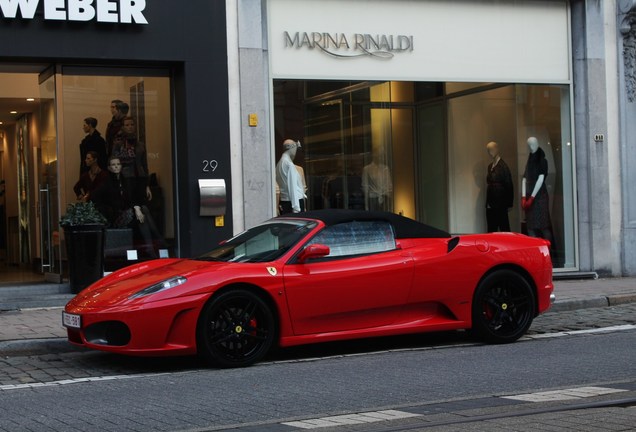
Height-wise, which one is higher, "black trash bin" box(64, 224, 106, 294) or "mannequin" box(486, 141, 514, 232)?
"mannequin" box(486, 141, 514, 232)

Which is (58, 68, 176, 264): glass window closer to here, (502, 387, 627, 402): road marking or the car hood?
the car hood

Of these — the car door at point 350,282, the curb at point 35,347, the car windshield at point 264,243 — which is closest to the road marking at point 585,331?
the car door at point 350,282

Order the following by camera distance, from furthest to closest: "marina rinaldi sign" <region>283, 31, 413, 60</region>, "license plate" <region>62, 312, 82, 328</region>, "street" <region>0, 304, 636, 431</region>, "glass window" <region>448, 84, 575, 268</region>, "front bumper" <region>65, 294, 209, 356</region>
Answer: "glass window" <region>448, 84, 575, 268</region> < "marina rinaldi sign" <region>283, 31, 413, 60</region> < "license plate" <region>62, 312, 82, 328</region> < "front bumper" <region>65, 294, 209, 356</region> < "street" <region>0, 304, 636, 431</region>

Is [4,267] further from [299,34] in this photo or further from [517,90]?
[517,90]

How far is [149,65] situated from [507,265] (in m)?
6.66

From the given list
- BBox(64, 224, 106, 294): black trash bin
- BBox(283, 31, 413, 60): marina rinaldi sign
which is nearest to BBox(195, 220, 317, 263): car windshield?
BBox(64, 224, 106, 294): black trash bin

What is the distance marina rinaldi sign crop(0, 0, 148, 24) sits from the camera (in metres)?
12.6

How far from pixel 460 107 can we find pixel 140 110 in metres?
5.65

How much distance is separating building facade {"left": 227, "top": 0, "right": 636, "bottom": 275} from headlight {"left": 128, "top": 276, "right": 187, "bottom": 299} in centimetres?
595

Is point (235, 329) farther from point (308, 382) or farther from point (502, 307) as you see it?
point (502, 307)

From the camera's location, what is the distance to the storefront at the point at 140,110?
520 inches

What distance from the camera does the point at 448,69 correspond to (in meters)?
15.4

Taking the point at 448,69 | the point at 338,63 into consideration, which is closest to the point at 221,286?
the point at 338,63

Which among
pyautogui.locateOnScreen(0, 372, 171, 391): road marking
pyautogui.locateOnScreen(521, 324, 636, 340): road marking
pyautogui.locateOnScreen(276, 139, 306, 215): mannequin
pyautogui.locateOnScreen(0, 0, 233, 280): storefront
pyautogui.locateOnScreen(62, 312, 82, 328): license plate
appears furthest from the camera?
pyautogui.locateOnScreen(276, 139, 306, 215): mannequin
